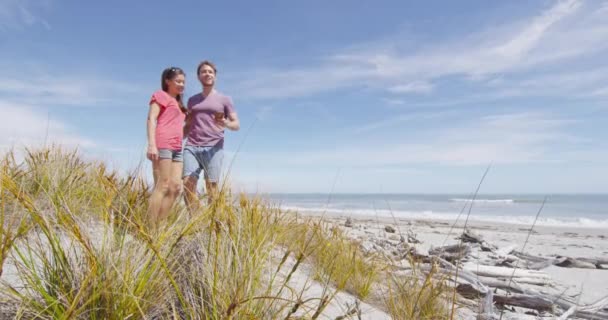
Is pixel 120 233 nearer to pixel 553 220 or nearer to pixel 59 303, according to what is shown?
pixel 59 303

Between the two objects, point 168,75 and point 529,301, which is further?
point 168,75

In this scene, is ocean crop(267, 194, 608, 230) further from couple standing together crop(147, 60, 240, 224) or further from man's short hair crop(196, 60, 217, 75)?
man's short hair crop(196, 60, 217, 75)

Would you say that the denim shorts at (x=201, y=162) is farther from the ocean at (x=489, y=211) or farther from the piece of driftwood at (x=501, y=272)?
the piece of driftwood at (x=501, y=272)

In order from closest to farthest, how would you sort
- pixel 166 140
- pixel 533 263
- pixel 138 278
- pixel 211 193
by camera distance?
pixel 138 278 → pixel 211 193 → pixel 166 140 → pixel 533 263

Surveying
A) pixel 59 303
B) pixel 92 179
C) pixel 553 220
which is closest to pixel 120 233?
pixel 59 303

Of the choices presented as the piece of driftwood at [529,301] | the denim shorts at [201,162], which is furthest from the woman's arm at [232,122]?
the piece of driftwood at [529,301]

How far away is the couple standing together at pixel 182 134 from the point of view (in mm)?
3246

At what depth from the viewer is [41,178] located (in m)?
3.82

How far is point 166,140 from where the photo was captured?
11.1 feet

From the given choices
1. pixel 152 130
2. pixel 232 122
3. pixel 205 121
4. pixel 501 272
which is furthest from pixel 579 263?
pixel 152 130

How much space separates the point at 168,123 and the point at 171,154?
33 centimetres

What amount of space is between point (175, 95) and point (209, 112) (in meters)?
0.40

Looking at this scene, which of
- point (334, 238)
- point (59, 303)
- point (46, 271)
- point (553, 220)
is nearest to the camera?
point (59, 303)

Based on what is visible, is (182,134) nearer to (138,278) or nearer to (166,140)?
(166,140)
